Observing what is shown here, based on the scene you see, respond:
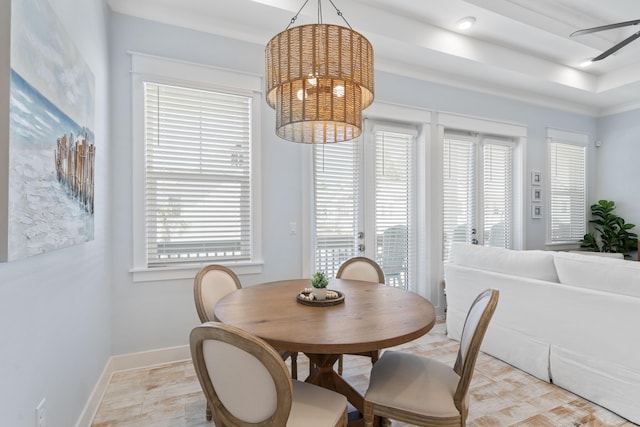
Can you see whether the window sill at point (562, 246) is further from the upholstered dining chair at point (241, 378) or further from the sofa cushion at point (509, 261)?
the upholstered dining chair at point (241, 378)

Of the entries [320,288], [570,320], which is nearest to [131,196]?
[320,288]

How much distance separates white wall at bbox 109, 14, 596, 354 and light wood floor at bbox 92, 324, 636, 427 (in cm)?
33

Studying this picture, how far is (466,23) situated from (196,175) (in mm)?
2960

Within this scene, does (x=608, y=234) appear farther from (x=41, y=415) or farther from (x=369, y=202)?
(x=41, y=415)

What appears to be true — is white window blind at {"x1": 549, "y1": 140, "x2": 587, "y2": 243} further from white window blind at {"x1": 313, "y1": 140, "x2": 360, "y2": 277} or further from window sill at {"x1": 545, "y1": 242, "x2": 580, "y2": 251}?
white window blind at {"x1": 313, "y1": 140, "x2": 360, "y2": 277}

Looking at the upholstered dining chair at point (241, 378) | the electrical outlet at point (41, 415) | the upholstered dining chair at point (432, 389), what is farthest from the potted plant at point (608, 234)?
the electrical outlet at point (41, 415)

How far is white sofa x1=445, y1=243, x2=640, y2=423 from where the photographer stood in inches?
78.0

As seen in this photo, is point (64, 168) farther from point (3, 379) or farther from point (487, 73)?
point (487, 73)

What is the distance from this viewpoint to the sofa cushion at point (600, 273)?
6.58 ft

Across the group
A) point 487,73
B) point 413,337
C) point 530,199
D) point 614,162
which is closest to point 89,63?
point 413,337

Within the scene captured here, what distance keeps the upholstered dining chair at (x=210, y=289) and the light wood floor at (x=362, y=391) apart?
1.10 feet

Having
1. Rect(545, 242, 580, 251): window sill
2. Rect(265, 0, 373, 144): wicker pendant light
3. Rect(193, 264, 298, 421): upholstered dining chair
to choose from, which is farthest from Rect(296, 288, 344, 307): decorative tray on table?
Rect(545, 242, 580, 251): window sill

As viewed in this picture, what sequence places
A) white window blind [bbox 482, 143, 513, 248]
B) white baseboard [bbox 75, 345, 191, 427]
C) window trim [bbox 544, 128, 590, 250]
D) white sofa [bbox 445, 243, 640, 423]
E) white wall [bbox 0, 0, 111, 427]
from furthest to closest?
window trim [bbox 544, 128, 590, 250]
white window blind [bbox 482, 143, 513, 248]
white baseboard [bbox 75, 345, 191, 427]
white sofa [bbox 445, 243, 640, 423]
white wall [bbox 0, 0, 111, 427]

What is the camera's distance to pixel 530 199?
4586 millimetres
